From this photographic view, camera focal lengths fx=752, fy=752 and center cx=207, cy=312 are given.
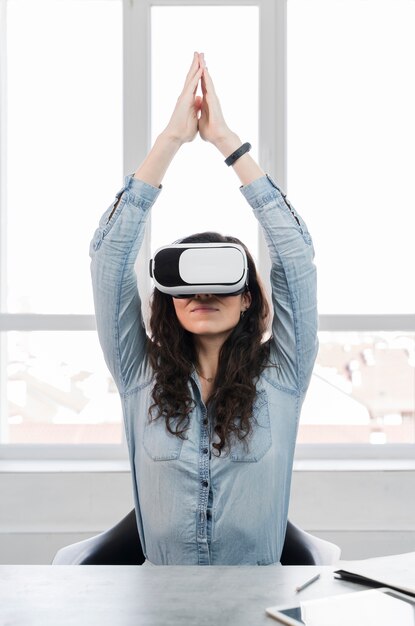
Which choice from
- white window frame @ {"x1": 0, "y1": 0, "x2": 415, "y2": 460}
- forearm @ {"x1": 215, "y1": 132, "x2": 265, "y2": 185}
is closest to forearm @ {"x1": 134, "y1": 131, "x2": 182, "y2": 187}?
forearm @ {"x1": 215, "y1": 132, "x2": 265, "y2": 185}

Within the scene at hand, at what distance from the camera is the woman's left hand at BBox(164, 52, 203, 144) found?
162cm

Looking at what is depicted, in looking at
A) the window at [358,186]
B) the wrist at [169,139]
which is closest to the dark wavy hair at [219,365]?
the wrist at [169,139]

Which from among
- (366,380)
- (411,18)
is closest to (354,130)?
(411,18)

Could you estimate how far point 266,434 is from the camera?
1.64 m

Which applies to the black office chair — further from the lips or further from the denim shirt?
the lips

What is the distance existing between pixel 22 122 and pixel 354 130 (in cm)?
146

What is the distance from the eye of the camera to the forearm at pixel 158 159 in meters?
1.61

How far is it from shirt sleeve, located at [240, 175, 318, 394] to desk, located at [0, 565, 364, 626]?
0.49 metres

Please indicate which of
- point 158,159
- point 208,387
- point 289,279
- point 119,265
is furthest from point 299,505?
point 158,159

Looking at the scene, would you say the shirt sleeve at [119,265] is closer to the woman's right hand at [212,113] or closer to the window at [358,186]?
the woman's right hand at [212,113]

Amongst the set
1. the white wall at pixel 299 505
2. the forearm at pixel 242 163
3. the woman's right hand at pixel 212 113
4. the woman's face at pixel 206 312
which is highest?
the woman's right hand at pixel 212 113

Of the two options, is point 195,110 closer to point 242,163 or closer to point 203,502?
point 242,163

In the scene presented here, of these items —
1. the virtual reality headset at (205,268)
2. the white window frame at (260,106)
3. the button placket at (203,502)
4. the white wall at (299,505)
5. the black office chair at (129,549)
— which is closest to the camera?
the virtual reality headset at (205,268)

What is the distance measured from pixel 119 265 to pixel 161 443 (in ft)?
1.30
